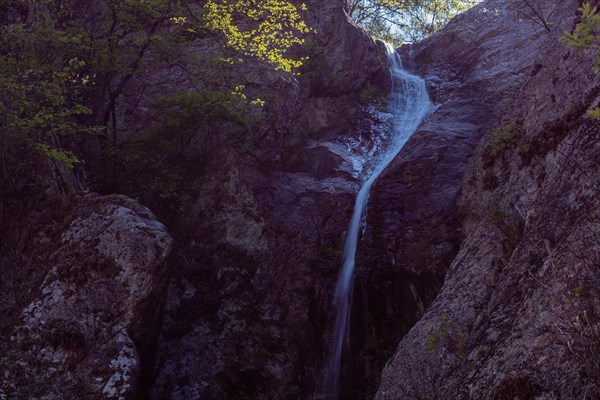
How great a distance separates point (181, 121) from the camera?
45.9 ft

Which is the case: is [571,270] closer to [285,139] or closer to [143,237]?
[143,237]

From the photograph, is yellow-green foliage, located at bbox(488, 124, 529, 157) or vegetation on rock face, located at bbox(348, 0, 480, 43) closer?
yellow-green foliage, located at bbox(488, 124, 529, 157)

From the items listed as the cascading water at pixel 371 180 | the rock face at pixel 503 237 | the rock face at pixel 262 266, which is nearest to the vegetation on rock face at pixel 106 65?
the rock face at pixel 262 266

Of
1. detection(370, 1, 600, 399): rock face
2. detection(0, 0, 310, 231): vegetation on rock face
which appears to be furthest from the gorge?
detection(0, 0, 310, 231): vegetation on rock face

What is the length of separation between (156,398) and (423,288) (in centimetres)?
597

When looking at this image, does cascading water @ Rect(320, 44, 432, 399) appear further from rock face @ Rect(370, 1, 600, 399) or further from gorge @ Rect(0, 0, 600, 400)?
rock face @ Rect(370, 1, 600, 399)

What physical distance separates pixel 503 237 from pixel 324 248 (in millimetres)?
6299

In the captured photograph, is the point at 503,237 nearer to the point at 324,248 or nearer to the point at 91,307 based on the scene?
the point at 324,248

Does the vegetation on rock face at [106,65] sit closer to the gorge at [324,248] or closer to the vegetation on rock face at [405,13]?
the gorge at [324,248]

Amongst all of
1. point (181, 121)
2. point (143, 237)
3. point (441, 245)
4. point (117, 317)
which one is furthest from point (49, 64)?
point (441, 245)

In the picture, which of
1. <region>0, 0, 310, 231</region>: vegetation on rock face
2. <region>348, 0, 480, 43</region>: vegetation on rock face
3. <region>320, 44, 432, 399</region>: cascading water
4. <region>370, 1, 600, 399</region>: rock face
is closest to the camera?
<region>370, 1, 600, 399</region>: rock face

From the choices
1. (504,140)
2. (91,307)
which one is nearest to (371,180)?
(504,140)

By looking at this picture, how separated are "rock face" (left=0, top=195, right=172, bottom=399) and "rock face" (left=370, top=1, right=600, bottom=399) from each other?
4.70 metres

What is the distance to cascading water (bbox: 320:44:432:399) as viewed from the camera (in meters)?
11.7
